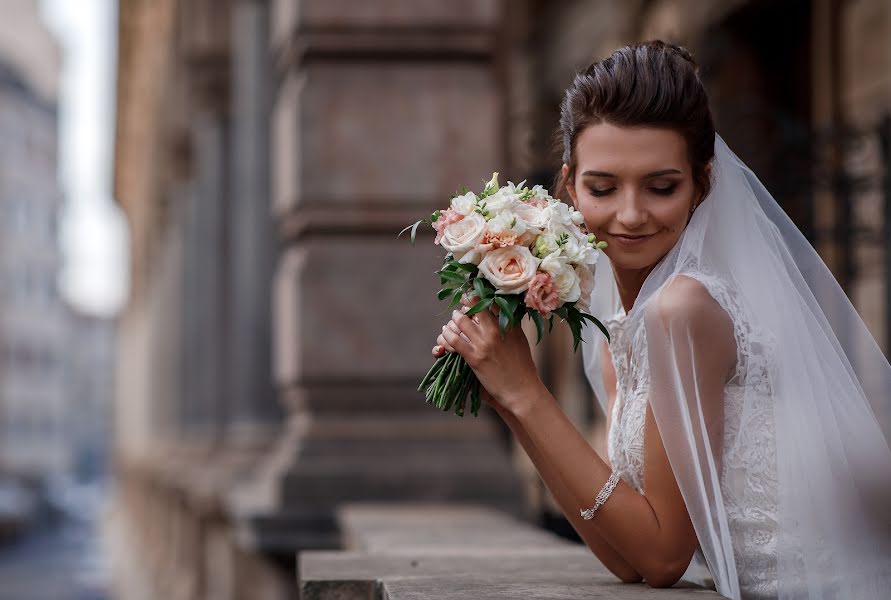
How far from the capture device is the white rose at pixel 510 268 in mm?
2496

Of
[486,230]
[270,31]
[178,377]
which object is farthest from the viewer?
[178,377]

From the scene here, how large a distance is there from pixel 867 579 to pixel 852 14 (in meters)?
9.04

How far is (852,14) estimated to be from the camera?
1086 centimetres

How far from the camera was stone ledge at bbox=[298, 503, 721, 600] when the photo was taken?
Answer: 8.55ft

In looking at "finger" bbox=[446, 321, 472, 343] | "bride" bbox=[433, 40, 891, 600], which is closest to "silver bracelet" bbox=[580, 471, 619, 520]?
"bride" bbox=[433, 40, 891, 600]

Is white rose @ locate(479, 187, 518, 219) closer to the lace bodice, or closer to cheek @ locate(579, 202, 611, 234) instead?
cheek @ locate(579, 202, 611, 234)

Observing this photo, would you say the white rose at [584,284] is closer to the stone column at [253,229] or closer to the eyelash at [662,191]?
the eyelash at [662,191]

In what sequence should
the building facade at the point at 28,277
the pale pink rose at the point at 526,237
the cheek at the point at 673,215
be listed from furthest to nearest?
the building facade at the point at 28,277, the cheek at the point at 673,215, the pale pink rose at the point at 526,237

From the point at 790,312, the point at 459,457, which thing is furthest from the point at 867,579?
the point at 459,457

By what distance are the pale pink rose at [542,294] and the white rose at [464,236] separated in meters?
0.13

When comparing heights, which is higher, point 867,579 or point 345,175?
point 345,175

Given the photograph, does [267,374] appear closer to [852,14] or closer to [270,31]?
[270,31]

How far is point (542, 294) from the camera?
2.51 m

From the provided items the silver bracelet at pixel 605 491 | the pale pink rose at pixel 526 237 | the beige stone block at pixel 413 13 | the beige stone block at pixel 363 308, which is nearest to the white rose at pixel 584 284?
the pale pink rose at pixel 526 237
